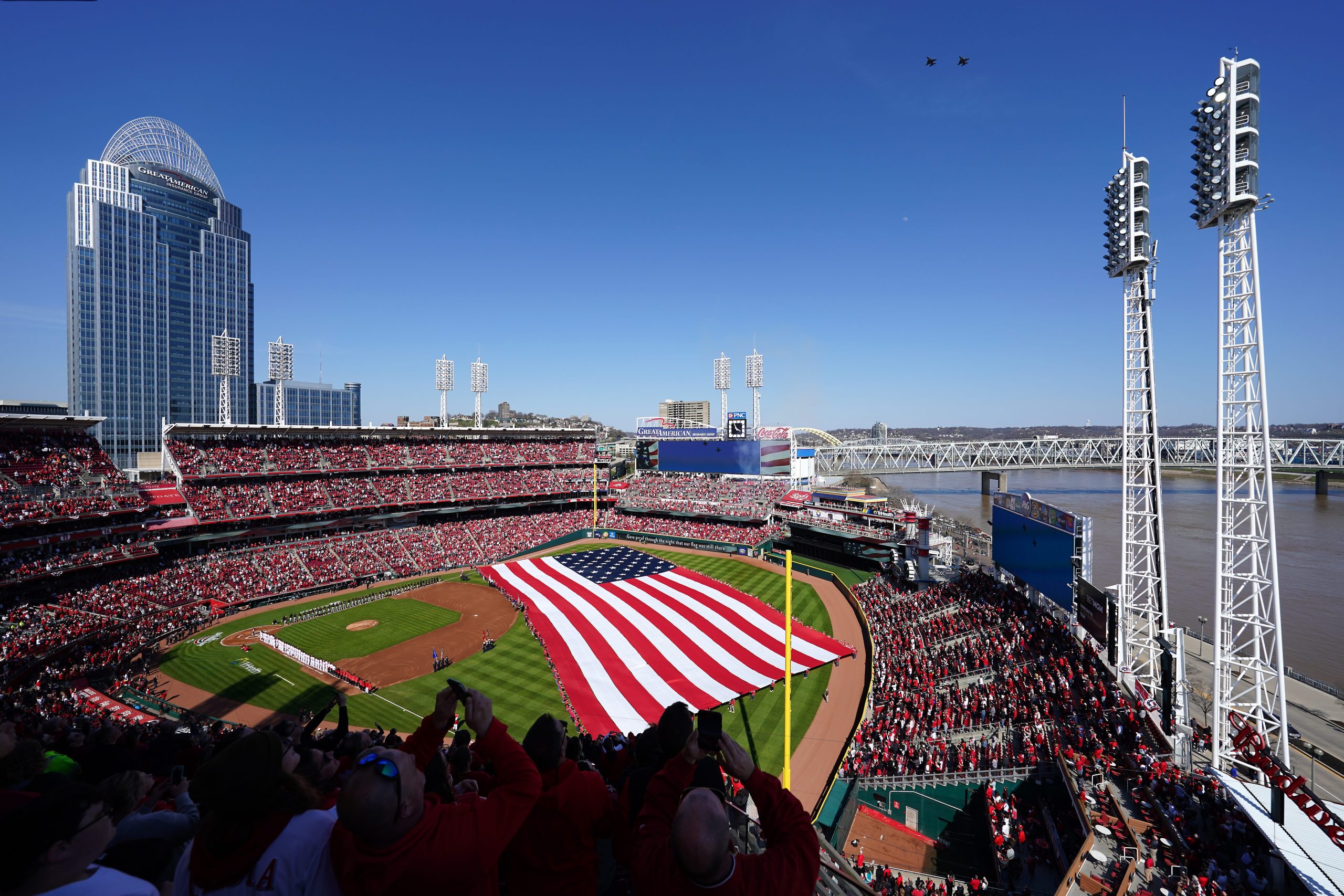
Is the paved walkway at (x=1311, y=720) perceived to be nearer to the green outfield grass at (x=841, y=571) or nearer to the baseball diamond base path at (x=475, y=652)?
the baseball diamond base path at (x=475, y=652)

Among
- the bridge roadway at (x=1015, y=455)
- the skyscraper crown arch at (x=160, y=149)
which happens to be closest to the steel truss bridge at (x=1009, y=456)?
the bridge roadway at (x=1015, y=455)

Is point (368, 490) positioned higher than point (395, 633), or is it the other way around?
point (368, 490)

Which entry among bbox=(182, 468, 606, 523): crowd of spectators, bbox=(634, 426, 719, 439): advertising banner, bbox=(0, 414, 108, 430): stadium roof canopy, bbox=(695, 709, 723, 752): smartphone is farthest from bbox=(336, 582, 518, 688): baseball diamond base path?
bbox=(634, 426, 719, 439): advertising banner

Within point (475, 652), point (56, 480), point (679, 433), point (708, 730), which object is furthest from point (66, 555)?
point (679, 433)

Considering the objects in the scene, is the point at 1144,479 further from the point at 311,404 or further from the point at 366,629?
the point at 311,404

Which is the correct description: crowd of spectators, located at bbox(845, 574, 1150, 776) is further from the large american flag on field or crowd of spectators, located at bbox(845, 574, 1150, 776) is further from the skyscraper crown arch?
the skyscraper crown arch

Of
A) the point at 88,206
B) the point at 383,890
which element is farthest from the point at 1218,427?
the point at 88,206

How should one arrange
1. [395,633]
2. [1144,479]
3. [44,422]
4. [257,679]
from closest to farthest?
1. [1144,479]
2. [257,679]
3. [395,633]
4. [44,422]
